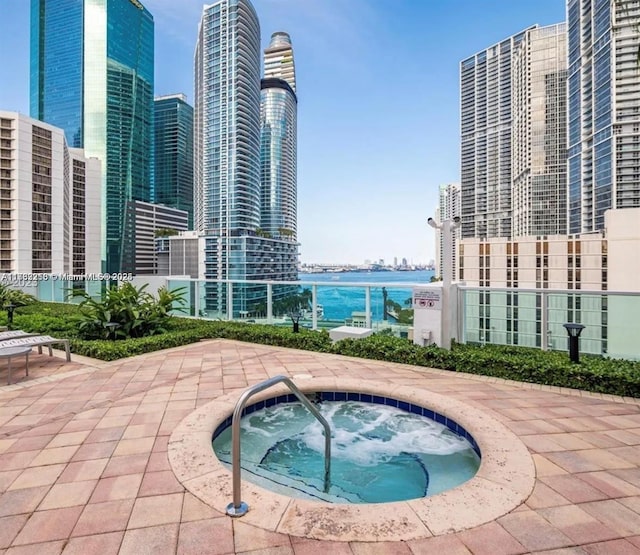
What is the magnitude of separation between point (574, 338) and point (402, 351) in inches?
82.8

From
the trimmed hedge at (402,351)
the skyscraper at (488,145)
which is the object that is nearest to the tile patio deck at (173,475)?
the trimmed hedge at (402,351)

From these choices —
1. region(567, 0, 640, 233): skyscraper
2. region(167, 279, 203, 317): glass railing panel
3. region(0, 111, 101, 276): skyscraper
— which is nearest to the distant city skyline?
region(167, 279, 203, 317): glass railing panel

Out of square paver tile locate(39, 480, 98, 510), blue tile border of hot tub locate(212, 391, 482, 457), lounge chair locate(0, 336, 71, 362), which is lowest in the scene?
blue tile border of hot tub locate(212, 391, 482, 457)

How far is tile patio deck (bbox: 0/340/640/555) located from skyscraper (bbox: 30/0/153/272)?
366ft

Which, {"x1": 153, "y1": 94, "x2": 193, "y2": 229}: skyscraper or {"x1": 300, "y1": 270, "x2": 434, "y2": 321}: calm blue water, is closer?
{"x1": 300, "y1": 270, "x2": 434, "y2": 321}: calm blue water

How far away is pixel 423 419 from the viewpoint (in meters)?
3.63

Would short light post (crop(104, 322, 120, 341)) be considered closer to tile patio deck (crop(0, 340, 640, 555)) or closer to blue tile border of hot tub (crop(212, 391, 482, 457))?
tile patio deck (crop(0, 340, 640, 555))

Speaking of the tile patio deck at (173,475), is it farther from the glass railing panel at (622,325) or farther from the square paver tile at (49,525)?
the glass railing panel at (622,325)

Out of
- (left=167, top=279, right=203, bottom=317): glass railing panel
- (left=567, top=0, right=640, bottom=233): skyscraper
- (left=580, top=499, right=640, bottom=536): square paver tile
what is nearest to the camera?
(left=580, top=499, right=640, bottom=536): square paver tile

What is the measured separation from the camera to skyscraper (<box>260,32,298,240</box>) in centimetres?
9850

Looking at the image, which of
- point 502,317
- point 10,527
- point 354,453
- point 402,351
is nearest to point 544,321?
point 502,317

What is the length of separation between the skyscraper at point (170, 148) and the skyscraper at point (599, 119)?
108 meters

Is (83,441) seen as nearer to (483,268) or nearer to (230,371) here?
(230,371)

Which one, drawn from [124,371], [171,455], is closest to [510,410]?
[171,455]
